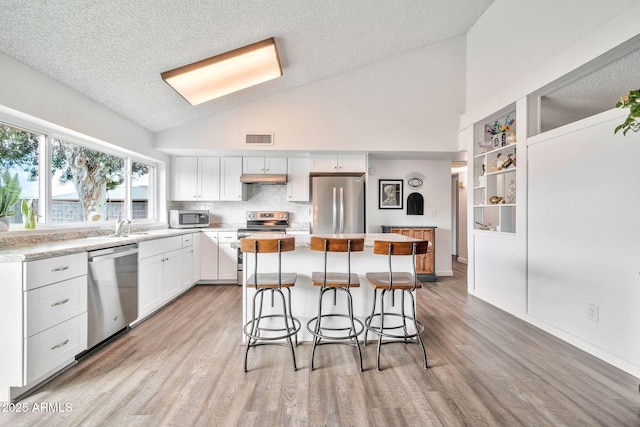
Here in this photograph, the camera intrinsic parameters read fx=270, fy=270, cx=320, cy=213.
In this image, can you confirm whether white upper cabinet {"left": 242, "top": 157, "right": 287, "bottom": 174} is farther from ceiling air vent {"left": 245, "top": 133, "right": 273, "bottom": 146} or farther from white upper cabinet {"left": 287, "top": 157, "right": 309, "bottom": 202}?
ceiling air vent {"left": 245, "top": 133, "right": 273, "bottom": 146}

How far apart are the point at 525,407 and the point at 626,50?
9.08 ft

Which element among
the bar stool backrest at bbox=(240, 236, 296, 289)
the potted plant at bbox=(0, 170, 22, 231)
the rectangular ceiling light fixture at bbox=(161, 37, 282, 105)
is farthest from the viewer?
the rectangular ceiling light fixture at bbox=(161, 37, 282, 105)

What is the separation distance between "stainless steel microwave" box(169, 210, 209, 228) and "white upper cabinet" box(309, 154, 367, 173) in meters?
1.99

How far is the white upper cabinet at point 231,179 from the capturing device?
4.59 metres

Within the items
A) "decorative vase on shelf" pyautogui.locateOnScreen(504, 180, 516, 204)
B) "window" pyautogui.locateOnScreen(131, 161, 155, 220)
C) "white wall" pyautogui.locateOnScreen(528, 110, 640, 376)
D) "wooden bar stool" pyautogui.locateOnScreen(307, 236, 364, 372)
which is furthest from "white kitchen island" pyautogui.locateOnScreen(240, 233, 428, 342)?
"window" pyautogui.locateOnScreen(131, 161, 155, 220)

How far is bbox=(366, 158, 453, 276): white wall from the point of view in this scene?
4.94 m

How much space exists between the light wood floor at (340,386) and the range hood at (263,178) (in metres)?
2.48

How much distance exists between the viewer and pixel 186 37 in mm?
2492

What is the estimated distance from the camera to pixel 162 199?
14.6 ft

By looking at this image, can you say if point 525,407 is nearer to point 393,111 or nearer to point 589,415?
point 589,415

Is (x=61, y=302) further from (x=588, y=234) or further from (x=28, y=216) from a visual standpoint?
(x=588, y=234)

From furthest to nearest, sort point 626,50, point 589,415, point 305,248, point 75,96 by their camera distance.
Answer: point 75,96 → point 305,248 → point 626,50 → point 589,415

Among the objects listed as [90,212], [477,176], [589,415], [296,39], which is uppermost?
[296,39]

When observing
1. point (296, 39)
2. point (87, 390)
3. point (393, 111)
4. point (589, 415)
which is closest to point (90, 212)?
point (87, 390)
